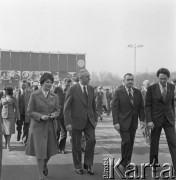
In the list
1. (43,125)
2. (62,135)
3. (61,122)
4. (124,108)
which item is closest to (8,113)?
(61,122)

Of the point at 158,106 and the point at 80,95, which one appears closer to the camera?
the point at 158,106

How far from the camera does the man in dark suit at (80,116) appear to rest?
6.37 meters

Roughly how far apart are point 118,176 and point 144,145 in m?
3.51

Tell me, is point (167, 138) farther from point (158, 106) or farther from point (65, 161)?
point (65, 161)

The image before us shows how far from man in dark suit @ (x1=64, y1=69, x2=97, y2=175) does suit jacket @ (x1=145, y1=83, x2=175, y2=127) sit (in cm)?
107

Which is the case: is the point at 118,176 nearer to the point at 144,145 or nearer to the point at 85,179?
the point at 85,179

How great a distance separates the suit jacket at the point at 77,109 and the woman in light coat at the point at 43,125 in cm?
36

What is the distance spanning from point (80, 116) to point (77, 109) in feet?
0.47

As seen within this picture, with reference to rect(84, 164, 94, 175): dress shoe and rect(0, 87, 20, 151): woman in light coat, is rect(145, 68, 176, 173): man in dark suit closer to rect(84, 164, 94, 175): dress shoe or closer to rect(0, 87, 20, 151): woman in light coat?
rect(84, 164, 94, 175): dress shoe

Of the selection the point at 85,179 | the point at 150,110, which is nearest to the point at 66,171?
the point at 85,179

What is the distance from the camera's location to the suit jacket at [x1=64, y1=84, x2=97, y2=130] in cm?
640

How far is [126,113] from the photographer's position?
637cm

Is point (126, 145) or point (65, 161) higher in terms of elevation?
point (126, 145)

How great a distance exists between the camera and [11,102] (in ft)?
30.4
